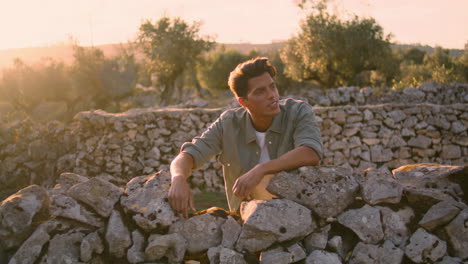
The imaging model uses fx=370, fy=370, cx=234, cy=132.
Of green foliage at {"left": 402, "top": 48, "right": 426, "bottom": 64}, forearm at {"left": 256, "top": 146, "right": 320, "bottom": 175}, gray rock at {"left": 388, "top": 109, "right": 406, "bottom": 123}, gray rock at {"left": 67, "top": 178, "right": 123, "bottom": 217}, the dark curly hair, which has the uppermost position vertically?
green foliage at {"left": 402, "top": 48, "right": 426, "bottom": 64}

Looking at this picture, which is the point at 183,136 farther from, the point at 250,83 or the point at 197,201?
the point at 250,83

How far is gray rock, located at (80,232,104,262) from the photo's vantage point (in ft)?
7.85

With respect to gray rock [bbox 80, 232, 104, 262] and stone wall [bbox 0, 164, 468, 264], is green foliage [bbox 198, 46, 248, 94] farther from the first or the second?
gray rock [bbox 80, 232, 104, 262]

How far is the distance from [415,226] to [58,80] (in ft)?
77.4

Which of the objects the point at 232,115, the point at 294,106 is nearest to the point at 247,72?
the point at 232,115

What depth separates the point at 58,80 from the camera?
884 inches

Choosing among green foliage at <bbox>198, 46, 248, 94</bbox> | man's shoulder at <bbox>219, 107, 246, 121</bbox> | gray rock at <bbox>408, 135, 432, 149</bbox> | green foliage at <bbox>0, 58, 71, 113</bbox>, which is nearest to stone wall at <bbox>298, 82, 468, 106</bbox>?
gray rock at <bbox>408, 135, 432, 149</bbox>

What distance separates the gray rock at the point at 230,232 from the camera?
240cm

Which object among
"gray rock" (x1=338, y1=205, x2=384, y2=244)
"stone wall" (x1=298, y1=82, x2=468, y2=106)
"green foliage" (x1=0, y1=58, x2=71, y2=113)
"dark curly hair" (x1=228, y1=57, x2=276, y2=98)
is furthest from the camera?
"green foliage" (x1=0, y1=58, x2=71, y2=113)

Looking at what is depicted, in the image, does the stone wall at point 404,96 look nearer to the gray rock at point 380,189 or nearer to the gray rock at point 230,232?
the gray rock at point 380,189

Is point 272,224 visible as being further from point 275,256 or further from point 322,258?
point 322,258

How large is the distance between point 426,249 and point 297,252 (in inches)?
31.4

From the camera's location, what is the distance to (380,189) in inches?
98.0

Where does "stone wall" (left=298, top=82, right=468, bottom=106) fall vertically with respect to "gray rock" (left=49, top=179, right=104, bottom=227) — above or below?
below
